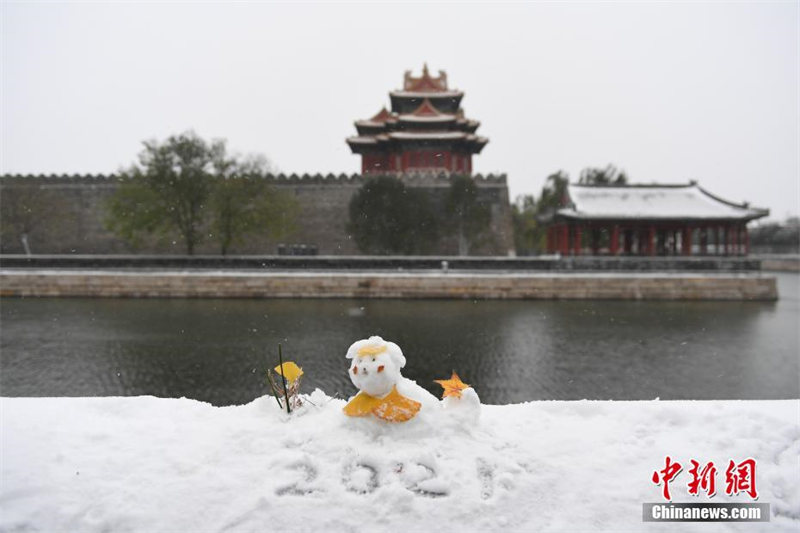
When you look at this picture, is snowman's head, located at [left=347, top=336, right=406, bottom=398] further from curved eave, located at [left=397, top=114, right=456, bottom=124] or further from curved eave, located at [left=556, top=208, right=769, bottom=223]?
curved eave, located at [left=397, top=114, right=456, bottom=124]

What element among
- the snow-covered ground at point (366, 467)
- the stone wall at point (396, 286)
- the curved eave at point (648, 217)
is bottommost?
the stone wall at point (396, 286)

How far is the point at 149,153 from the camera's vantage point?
67.8 ft

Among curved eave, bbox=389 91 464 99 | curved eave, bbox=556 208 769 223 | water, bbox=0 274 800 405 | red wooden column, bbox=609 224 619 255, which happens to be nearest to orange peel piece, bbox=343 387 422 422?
water, bbox=0 274 800 405

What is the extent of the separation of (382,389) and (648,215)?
18.5m

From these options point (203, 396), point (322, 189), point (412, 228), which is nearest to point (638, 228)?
point (412, 228)

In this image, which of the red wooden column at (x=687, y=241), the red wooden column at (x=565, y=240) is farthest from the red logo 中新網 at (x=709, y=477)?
the red wooden column at (x=687, y=241)

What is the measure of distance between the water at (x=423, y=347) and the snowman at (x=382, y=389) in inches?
153

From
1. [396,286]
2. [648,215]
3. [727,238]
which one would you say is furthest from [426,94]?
[727,238]

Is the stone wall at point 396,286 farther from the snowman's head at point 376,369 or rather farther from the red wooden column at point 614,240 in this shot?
the snowman's head at point 376,369

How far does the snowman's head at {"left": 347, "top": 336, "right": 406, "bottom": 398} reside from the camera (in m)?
3.06

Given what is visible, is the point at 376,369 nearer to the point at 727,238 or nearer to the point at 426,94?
the point at 727,238

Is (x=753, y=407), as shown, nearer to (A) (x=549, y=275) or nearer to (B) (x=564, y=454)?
(B) (x=564, y=454)

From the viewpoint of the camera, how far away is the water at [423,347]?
753cm

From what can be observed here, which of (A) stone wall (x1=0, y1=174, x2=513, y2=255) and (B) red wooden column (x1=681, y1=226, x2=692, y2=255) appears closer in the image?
(B) red wooden column (x1=681, y1=226, x2=692, y2=255)
